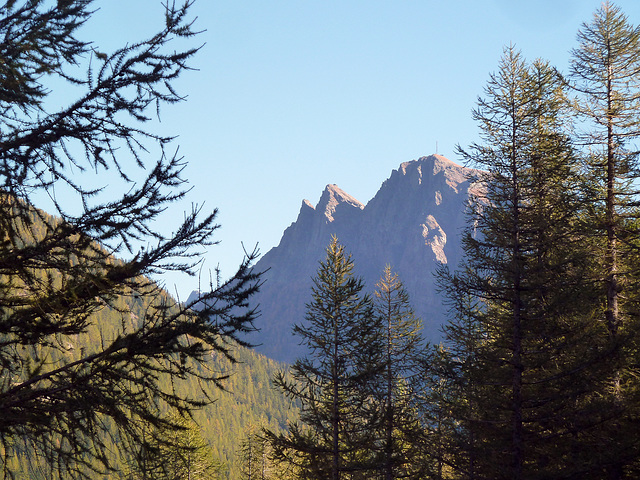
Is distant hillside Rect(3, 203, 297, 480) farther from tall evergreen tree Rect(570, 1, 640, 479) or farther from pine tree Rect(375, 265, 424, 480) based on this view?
tall evergreen tree Rect(570, 1, 640, 479)

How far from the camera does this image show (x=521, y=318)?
10.9 m

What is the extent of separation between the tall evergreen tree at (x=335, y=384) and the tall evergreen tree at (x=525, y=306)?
147 inches

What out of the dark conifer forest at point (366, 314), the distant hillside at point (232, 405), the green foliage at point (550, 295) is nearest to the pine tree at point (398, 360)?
the dark conifer forest at point (366, 314)

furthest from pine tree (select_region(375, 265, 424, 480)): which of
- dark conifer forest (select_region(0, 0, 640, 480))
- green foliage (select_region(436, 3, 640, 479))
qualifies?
green foliage (select_region(436, 3, 640, 479))

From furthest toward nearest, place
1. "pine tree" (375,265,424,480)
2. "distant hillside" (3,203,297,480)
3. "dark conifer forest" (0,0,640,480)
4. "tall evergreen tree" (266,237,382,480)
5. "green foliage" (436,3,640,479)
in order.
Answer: "distant hillside" (3,203,297,480), "pine tree" (375,265,424,480), "tall evergreen tree" (266,237,382,480), "green foliage" (436,3,640,479), "dark conifer forest" (0,0,640,480)

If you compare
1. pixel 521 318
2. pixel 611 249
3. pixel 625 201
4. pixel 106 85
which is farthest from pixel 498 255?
pixel 106 85

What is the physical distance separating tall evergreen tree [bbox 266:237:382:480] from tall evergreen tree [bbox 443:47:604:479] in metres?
3.72

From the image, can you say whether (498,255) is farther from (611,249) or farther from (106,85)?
(106,85)

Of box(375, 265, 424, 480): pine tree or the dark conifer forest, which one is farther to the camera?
box(375, 265, 424, 480): pine tree

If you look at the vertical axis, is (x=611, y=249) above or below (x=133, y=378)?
above

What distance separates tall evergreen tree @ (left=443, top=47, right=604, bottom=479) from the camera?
10.4 m

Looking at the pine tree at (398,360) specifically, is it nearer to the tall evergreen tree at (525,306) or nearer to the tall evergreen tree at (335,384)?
the tall evergreen tree at (335,384)

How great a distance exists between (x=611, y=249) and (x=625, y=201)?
137 cm

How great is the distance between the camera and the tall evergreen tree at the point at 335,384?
14.6 metres
